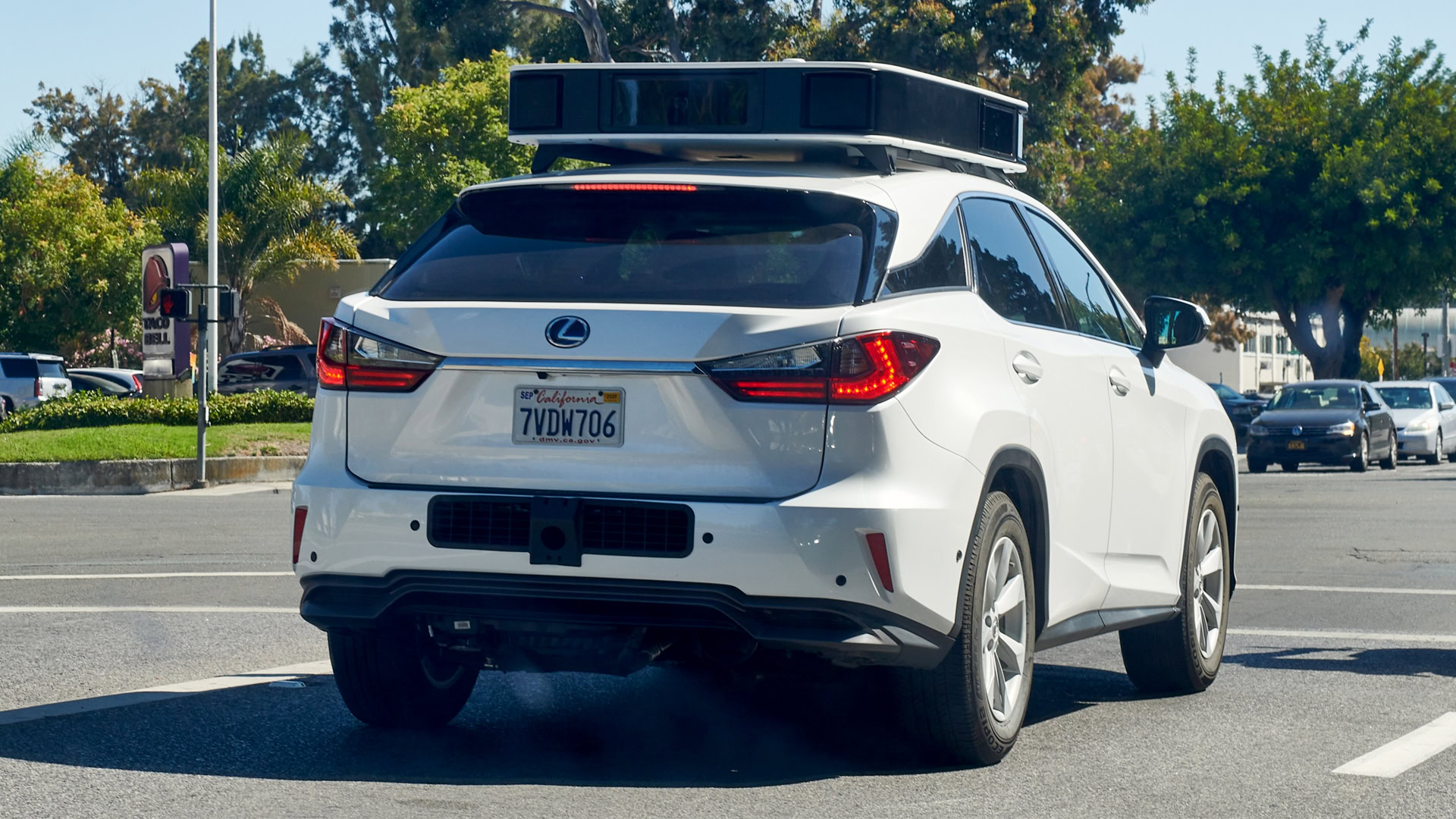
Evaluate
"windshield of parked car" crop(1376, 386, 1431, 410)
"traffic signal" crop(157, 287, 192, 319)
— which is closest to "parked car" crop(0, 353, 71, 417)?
"traffic signal" crop(157, 287, 192, 319)

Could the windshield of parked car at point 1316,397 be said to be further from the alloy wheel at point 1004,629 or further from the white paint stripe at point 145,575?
the alloy wheel at point 1004,629

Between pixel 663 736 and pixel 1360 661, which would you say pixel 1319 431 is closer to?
pixel 1360 661

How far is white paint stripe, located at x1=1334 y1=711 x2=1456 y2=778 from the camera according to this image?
5.54 metres

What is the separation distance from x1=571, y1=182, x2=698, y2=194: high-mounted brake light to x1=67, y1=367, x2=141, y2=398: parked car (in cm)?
3608

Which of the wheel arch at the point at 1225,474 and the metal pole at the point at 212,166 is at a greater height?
the metal pole at the point at 212,166

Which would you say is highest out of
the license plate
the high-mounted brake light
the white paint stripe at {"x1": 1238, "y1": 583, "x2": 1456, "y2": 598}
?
the high-mounted brake light

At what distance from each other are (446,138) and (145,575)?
41830 mm

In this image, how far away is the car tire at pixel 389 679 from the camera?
19.0 ft

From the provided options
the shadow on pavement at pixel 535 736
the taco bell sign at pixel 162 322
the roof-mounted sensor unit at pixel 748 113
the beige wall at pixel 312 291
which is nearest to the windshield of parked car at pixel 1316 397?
the taco bell sign at pixel 162 322

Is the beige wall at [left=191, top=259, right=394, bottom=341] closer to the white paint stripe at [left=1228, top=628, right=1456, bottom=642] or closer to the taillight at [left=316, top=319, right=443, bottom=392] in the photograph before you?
the white paint stripe at [left=1228, top=628, right=1456, bottom=642]

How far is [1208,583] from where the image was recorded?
755 centimetres

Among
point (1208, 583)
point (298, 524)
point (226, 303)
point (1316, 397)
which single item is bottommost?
point (1208, 583)

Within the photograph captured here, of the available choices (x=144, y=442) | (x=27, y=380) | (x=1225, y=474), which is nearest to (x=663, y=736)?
(x=1225, y=474)

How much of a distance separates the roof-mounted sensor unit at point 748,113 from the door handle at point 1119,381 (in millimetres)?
908
